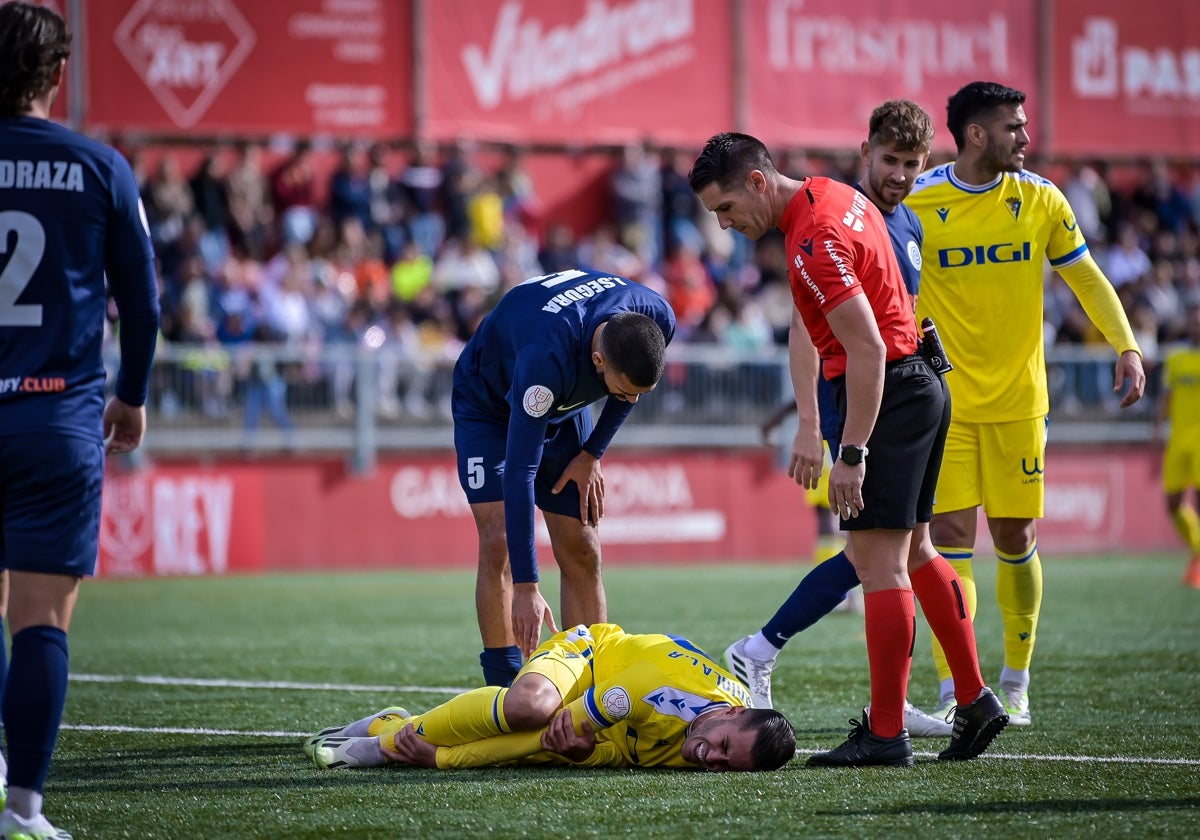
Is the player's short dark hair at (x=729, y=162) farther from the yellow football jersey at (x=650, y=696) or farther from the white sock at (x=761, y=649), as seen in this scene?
the white sock at (x=761, y=649)

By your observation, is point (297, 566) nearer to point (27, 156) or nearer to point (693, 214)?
point (693, 214)

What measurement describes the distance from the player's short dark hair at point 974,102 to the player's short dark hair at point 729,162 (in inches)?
63.8

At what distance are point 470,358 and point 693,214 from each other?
15844 millimetres

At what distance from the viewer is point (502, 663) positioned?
6.46m

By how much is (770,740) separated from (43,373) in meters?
2.58

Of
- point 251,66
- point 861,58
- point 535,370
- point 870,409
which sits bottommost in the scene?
point 870,409

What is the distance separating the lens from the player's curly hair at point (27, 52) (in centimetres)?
435

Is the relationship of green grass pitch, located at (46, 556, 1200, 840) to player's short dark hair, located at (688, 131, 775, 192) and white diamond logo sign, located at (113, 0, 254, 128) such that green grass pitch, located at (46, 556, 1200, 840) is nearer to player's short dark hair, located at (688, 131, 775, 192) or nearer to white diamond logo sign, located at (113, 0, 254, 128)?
player's short dark hair, located at (688, 131, 775, 192)

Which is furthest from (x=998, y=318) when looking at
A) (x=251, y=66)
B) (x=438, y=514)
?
(x=251, y=66)

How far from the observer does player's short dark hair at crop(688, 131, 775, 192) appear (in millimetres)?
5445

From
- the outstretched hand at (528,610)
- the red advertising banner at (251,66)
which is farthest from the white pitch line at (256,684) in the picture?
the red advertising banner at (251,66)

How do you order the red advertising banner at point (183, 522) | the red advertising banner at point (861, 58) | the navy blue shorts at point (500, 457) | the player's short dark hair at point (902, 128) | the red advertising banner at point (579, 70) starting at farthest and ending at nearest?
1. the red advertising banner at point (861, 58)
2. the red advertising banner at point (579, 70)
3. the red advertising banner at point (183, 522)
4. the navy blue shorts at point (500, 457)
5. the player's short dark hair at point (902, 128)

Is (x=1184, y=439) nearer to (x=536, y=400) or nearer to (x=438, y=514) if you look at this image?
(x=438, y=514)

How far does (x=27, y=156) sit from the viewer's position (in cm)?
441
